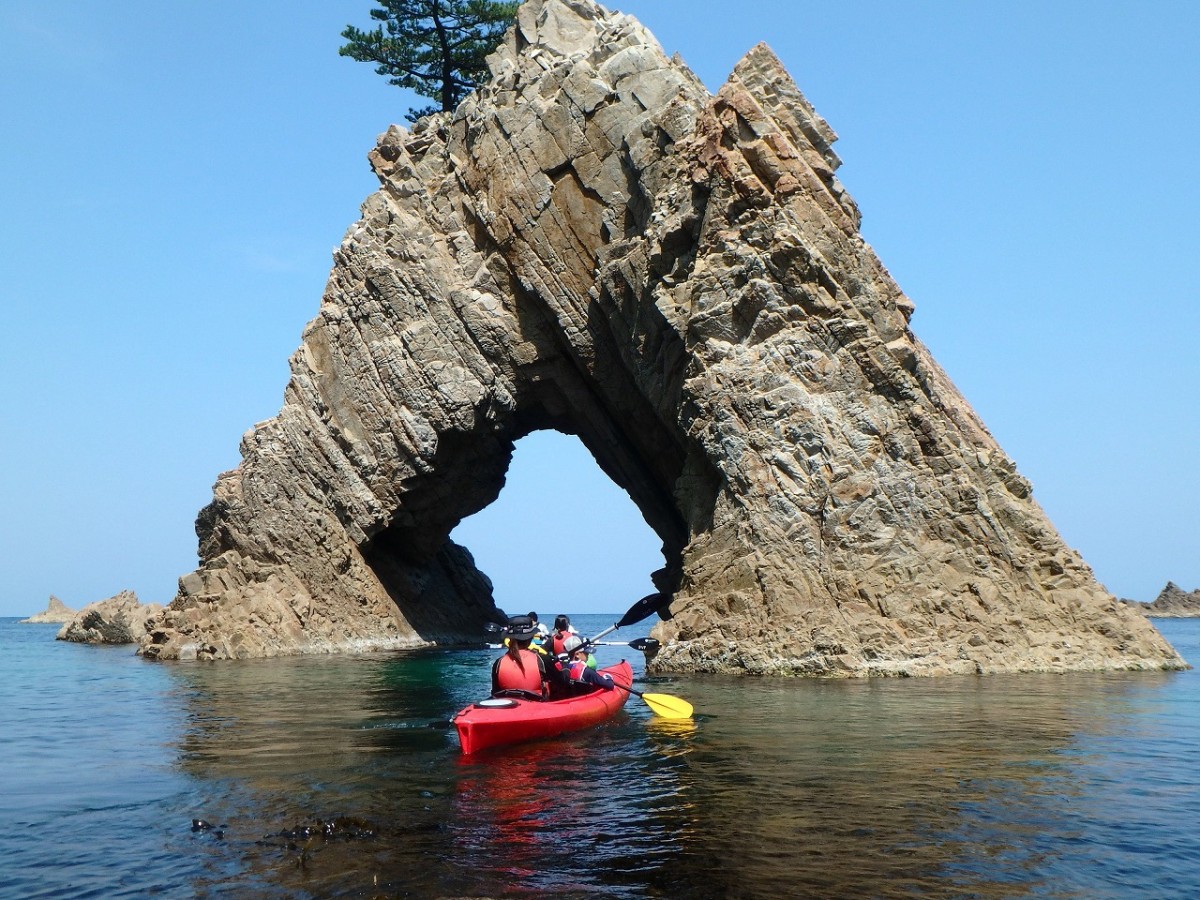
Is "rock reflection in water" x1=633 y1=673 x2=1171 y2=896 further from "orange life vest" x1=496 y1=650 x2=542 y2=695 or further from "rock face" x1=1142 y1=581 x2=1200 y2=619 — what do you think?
"rock face" x1=1142 y1=581 x2=1200 y2=619

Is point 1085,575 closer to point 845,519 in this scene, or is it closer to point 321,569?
point 845,519

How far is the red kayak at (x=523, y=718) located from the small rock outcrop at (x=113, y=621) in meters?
43.3

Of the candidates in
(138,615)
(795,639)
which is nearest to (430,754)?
(795,639)

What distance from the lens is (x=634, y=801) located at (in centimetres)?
1217

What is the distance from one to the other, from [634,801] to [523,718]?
4.38 m

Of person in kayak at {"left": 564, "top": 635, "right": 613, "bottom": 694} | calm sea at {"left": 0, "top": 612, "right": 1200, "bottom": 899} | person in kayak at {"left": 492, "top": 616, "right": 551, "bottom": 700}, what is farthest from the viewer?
person in kayak at {"left": 564, "top": 635, "right": 613, "bottom": 694}

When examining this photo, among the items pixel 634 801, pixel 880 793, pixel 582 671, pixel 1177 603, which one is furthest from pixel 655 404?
pixel 1177 603

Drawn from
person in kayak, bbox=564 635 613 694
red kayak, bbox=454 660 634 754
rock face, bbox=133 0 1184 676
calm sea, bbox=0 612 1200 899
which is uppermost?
rock face, bbox=133 0 1184 676

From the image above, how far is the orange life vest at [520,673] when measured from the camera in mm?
17500

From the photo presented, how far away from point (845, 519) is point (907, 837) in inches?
677

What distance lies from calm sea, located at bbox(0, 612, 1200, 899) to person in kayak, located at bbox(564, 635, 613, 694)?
32.6 inches

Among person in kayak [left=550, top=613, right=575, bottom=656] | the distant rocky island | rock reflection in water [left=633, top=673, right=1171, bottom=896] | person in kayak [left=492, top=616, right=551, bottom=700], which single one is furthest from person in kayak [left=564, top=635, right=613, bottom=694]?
the distant rocky island

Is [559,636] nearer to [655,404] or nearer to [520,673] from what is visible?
[520,673]

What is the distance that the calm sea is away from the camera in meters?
9.01
